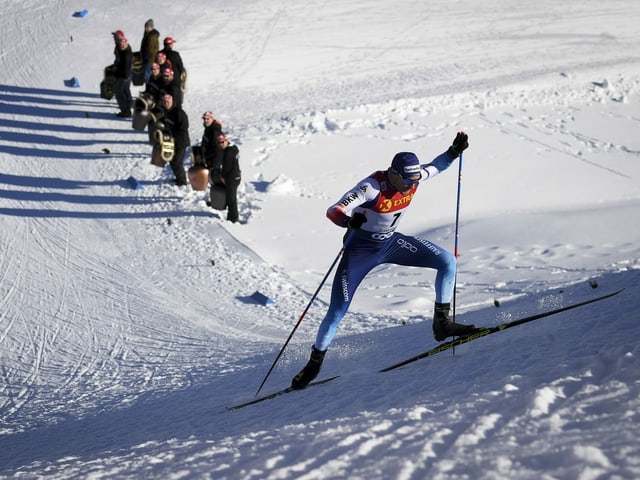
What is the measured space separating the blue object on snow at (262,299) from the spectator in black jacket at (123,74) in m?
6.26

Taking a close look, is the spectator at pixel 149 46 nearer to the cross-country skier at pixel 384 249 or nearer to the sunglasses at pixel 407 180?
the cross-country skier at pixel 384 249

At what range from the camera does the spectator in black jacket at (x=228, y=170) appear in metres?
11.0

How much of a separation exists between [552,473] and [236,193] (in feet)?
27.6

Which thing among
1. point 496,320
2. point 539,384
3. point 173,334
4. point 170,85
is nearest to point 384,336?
point 496,320

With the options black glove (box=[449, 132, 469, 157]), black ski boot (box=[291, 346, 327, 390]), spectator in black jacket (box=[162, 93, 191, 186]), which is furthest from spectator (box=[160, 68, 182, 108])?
black ski boot (box=[291, 346, 327, 390])

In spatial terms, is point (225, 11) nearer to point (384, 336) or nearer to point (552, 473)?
point (384, 336)

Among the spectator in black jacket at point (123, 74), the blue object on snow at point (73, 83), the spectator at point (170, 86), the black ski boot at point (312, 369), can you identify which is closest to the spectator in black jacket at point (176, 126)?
the spectator at point (170, 86)

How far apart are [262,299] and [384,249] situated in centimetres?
381

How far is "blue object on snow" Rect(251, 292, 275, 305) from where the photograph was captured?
394 inches

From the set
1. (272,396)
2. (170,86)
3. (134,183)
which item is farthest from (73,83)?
(272,396)

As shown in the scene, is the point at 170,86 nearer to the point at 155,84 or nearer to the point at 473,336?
the point at 155,84

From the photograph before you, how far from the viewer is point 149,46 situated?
14.7 m

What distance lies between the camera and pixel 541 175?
13.3 meters

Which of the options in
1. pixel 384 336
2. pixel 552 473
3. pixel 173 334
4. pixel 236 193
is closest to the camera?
pixel 552 473
